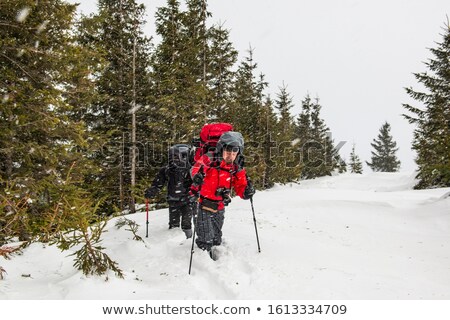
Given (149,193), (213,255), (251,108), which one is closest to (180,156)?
(149,193)

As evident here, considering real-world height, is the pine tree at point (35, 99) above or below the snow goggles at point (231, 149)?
above

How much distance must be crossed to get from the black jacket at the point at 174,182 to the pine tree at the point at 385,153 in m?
61.8

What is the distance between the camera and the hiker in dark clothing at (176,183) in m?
7.06

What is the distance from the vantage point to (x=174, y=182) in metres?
7.20

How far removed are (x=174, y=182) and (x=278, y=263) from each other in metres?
3.28

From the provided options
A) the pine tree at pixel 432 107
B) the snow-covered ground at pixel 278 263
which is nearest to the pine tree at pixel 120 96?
the snow-covered ground at pixel 278 263

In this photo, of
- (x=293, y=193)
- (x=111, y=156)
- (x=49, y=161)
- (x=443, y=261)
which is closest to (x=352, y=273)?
(x=443, y=261)

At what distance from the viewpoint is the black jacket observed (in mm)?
7125

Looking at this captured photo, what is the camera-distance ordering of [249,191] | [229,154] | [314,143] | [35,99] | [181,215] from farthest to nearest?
[314,143] → [35,99] → [181,215] → [249,191] → [229,154]

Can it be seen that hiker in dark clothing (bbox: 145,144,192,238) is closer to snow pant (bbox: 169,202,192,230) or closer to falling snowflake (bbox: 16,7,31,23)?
snow pant (bbox: 169,202,192,230)

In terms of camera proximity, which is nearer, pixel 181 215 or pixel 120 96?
pixel 181 215

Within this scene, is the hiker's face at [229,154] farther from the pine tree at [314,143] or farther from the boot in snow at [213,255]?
the pine tree at [314,143]

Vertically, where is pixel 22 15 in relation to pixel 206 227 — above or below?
above

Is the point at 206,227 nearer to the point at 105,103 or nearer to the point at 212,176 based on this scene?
the point at 212,176
